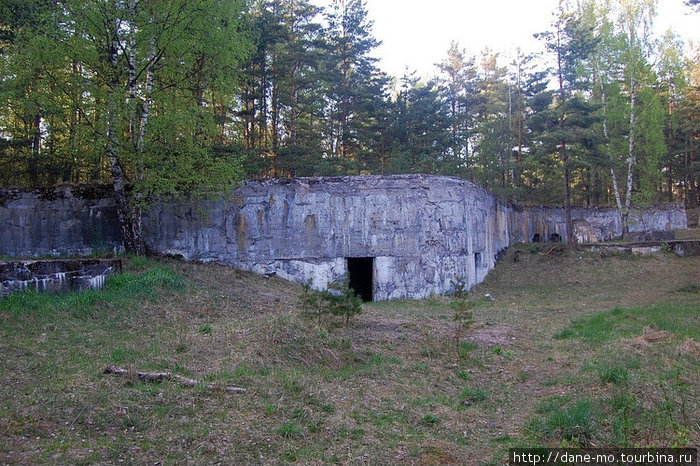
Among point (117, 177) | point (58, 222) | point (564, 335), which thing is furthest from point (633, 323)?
point (58, 222)

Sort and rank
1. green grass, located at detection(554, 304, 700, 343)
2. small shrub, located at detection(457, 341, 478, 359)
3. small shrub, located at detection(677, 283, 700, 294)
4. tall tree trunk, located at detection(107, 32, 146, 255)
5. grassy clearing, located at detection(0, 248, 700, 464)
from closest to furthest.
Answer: grassy clearing, located at detection(0, 248, 700, 464), small shrub, located at detection(457, 341, 478, 359), green grass, located at detection(554, 304, 700, 343), tall tree trunk, located at detection(107, 32, 146, 255), small shrub, located at detection(677, 283, 700, 294)

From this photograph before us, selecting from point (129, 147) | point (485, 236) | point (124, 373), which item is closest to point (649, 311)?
point (485, 236)

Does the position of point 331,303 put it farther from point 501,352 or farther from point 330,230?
point 330,230

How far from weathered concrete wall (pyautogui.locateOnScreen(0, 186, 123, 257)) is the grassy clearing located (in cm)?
337

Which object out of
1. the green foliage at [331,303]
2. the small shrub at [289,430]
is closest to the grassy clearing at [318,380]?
the small shrub at [289,430]

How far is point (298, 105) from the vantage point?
974 inches

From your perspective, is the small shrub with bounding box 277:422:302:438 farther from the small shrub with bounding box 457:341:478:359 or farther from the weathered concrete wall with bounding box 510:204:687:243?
the weathered concrete wall with bounding box 510:204:687:243

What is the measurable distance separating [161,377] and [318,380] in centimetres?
194

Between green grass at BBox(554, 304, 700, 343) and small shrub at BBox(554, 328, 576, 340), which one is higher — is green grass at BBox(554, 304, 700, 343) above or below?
above

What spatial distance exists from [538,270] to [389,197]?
814 centimetres

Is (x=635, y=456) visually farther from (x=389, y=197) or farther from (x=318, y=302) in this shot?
(x=389, y=197)

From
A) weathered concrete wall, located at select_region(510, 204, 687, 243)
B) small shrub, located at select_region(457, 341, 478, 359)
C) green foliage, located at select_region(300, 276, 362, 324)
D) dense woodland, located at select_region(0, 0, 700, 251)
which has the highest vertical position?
dense woodland, located at select_region(0, 0, 700, 251)

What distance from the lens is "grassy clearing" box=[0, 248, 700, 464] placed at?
185 inches

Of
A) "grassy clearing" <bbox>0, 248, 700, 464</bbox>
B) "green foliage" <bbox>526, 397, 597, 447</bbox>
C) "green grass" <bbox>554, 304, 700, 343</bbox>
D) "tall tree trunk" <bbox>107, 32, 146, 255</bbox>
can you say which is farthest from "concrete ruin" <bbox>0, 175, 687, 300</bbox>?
"green foliage" <bbox>526, 397, 597, 447</bbox>
